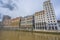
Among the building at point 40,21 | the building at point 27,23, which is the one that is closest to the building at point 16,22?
the building at point 27,23

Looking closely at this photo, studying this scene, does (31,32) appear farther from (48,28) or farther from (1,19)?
(1,19)

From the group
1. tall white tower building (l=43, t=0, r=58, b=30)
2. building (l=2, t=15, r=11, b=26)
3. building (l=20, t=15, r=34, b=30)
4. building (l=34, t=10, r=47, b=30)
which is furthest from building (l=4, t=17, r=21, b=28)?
tall white tower building (l=43, t=0, r=58, b=30)

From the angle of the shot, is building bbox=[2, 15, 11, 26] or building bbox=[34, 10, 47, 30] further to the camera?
building bbox=[2, 15, 11, 26]

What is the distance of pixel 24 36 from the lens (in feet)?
7.65

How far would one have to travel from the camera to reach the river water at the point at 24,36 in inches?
78.0

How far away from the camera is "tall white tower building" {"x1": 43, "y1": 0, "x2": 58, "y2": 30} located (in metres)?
2.01

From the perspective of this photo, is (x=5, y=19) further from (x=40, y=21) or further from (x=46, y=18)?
(x=46, y=18)

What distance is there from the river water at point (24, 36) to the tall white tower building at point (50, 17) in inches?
5.9

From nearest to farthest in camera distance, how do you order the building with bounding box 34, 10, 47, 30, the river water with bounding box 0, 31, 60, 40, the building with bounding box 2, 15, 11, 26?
the river water with bounding box 0, 31, 60, 40 → the building with bounding box 34, 10, 47, 30 → the building with bounding box 2, 15, 11, 26

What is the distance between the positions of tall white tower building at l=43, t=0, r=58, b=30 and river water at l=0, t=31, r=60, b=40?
15 cm

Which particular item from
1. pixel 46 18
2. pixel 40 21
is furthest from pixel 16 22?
pixel 46 18

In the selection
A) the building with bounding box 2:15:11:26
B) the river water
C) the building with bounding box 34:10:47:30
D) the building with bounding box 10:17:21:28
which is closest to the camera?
the river water

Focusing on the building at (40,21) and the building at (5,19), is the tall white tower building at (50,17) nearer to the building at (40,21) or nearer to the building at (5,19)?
the building at (40,21)

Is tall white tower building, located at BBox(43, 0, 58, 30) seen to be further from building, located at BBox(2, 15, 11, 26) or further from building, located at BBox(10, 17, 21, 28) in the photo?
building, located at BBox(2, 15, 11, 26)
